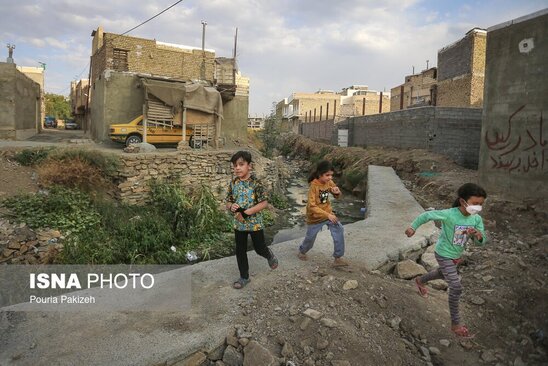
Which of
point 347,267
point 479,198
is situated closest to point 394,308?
point 347,267

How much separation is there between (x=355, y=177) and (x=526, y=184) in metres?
8.11

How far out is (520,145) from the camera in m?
7.29

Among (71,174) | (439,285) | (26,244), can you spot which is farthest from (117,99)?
(439,285)

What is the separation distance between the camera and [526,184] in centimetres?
714

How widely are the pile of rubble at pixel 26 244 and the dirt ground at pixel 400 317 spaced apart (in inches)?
181

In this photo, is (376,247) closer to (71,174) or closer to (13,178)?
(71,174)

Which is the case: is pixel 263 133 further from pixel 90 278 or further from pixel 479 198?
pixel 479 198

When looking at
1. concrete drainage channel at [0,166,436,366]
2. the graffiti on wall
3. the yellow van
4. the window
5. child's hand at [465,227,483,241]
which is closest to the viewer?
concrete drainage channel at [0,166,436,366]

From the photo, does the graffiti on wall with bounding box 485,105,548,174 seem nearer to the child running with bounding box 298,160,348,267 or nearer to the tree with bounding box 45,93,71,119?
the child running with bounding box 298,160,348,267

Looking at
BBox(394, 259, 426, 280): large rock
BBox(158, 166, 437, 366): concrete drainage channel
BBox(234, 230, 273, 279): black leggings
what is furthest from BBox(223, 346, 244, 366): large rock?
BBox(394, 259, 426, 280): large rock

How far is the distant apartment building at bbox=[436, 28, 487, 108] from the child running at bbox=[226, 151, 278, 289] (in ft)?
66.7

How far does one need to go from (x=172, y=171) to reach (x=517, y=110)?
28.5 feet

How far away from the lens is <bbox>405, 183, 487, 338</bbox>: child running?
3225 mm

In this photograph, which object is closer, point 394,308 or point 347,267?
point 394,308
